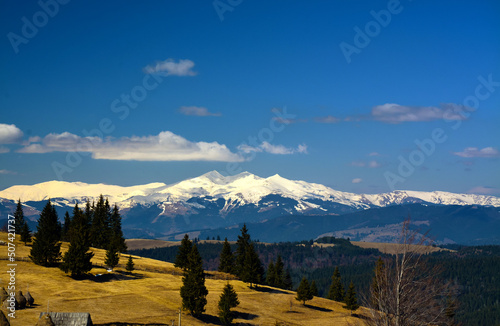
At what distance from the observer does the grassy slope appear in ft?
273

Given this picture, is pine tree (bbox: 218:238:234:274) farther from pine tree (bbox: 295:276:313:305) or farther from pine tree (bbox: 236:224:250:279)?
pine tree (bbox: 295:276:313:305)

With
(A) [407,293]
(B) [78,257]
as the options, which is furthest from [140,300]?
(A) [407,293]

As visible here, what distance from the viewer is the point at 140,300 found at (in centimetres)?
9481

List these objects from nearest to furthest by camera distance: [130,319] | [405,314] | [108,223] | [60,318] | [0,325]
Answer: [405,314] < [0,325] < [60,318] < [130,319] < [108,223]

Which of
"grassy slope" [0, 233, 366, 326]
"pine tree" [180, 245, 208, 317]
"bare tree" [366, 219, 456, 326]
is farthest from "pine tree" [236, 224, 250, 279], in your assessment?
"bare tree" [366, 219, 456, 326]

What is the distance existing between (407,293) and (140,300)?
6935 centimetres

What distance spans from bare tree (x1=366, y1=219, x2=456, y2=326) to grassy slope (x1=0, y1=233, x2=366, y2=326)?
125 feet

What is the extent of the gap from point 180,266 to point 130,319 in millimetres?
57710

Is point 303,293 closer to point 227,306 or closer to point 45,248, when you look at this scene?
point 227,306

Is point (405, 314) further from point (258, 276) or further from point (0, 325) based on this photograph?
point (258, 276)

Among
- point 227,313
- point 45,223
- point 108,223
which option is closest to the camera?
point 227,313

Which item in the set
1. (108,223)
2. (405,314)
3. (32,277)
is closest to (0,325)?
(32,277)

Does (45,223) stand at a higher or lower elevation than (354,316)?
higher

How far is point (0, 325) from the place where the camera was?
60.1 m
